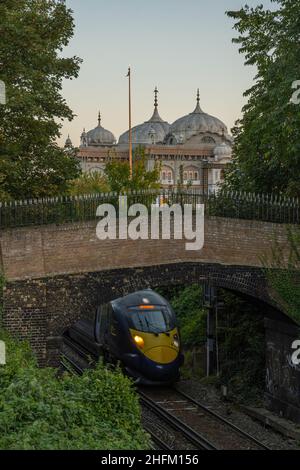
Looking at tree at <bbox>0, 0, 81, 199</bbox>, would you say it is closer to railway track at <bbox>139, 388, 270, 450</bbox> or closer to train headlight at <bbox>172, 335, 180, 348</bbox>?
train headlight at <bbox>172, 335, 180, 348</bbox>

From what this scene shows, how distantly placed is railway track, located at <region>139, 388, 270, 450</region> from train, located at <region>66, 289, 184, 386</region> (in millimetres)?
748

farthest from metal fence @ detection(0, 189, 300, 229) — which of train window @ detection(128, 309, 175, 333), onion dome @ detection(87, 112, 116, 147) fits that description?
onion dome @ detection(87, 112, 116, 147)

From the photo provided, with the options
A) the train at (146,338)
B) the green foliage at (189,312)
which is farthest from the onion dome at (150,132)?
the train at (146,338)

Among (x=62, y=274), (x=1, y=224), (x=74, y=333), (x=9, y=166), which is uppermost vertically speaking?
(x=9, y=166)

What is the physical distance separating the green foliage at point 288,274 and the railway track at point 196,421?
3.70 metres

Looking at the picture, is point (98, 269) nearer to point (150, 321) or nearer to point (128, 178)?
point (150, 321)

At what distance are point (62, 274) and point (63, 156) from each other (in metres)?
6.64

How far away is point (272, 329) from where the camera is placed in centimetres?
2394

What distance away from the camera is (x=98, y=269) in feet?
68.3

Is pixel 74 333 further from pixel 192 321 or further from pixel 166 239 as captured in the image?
pixel 166 239

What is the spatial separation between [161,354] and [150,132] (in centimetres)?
9711

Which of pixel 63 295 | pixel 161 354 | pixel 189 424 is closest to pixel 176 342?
pixel 161 354

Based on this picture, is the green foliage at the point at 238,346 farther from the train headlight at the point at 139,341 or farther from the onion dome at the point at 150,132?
the onion dome at the point at 150,132
